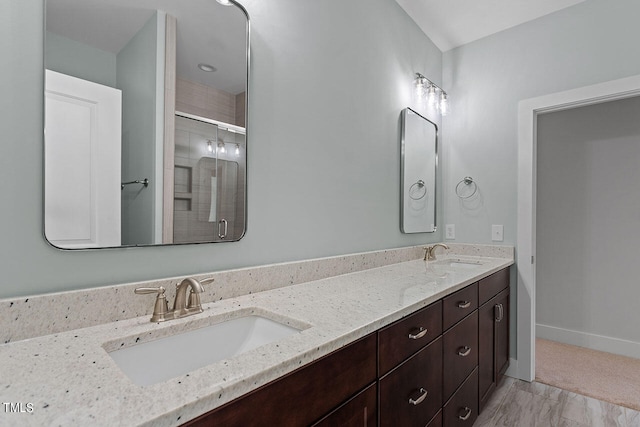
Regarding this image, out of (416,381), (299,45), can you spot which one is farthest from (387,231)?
(299,45)

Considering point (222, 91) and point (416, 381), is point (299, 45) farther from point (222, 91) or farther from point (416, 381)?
point (416, 381)

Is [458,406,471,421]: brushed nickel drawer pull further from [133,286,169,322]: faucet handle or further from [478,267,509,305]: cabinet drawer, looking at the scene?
[133,286,169,322]: faucet handle

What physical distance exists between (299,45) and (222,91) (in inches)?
19.7

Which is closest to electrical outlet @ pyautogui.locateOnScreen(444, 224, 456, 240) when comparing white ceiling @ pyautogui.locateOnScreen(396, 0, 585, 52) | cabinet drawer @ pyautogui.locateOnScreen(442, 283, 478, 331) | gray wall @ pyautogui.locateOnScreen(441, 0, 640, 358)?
gray wall @ pyautogui.locateOnScreen(441, 0, 640, 358)

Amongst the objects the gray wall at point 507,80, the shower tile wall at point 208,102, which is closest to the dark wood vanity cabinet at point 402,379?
the gray wall at point 507,80

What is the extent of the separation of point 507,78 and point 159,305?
2779 mm

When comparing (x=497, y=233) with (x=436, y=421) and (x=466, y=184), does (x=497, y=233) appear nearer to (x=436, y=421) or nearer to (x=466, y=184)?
(x=466, y=184)

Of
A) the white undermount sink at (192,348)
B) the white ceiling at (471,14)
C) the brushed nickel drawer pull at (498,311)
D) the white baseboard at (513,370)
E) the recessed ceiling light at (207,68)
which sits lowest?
the white baseboard at (513,370)

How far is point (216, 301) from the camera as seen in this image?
1.12 meters

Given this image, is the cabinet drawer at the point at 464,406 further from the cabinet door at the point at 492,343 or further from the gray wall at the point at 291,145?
the gray wall at the point at 291,145

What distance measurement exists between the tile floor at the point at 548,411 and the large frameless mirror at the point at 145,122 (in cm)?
190

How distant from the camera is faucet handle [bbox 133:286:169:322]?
909mm

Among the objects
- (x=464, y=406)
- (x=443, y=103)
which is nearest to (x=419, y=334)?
(x=464, y=406)

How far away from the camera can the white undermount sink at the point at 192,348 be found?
2.70 feet
